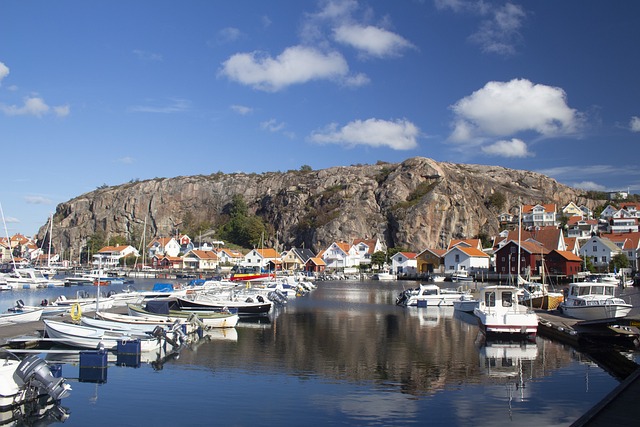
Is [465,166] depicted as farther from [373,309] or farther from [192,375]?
[192,375]

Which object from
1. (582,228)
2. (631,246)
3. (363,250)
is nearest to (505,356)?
(631,246)

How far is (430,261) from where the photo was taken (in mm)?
115062

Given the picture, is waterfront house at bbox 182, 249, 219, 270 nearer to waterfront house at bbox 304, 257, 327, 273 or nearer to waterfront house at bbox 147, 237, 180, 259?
waterfront house at bbox 147, 237, 180, 259

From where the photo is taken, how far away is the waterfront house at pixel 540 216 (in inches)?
5714

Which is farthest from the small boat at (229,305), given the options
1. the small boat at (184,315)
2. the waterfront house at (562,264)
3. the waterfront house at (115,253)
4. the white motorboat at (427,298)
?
the waterfront house at (115,253)

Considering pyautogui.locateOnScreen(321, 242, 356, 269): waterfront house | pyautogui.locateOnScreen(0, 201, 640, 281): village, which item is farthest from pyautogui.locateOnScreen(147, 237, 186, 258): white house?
pyautogui.locateOnScreen(321, 242, 356, 269): waterfront house

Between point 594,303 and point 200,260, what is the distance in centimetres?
10438

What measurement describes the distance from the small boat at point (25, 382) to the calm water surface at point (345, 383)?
1014 mm

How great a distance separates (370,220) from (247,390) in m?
127

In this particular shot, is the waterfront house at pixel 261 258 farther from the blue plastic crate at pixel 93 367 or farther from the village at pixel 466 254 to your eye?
the blue plastic crate at pixel 93 367

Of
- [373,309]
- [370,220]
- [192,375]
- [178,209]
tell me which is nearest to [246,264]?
[370,220]

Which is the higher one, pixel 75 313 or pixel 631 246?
pixel 631 246

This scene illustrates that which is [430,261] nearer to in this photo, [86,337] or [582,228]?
[582,228]

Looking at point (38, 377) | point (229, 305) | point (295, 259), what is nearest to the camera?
point (38, 377)
